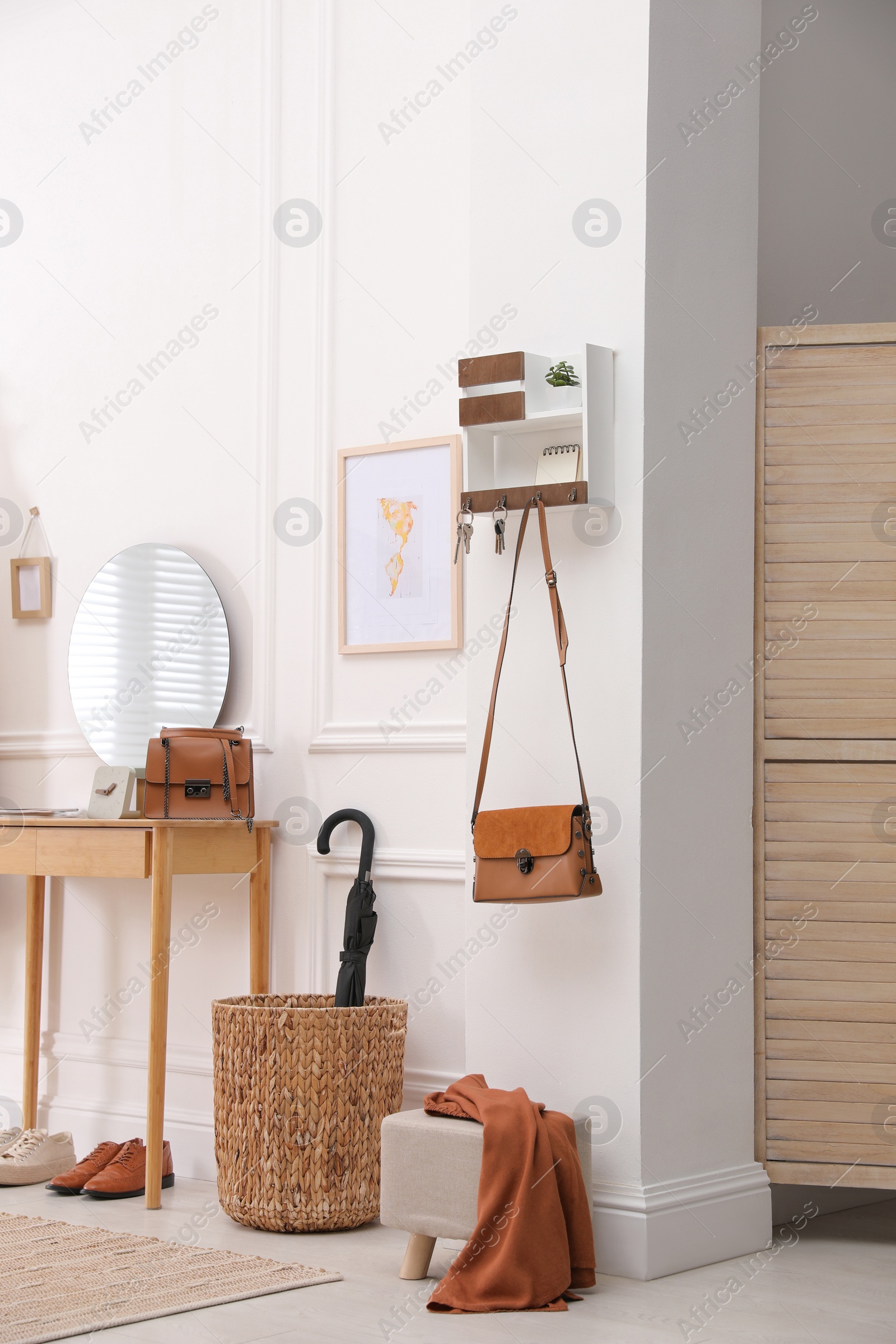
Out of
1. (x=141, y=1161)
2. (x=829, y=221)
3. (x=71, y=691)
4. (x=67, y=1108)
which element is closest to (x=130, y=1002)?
(x=67, y=1108)

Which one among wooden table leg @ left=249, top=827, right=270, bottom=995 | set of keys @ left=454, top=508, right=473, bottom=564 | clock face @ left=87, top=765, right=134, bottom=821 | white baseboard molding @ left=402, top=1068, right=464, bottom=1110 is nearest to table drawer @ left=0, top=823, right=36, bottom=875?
clock face @ left=87, top=765, right=134, bottom=821

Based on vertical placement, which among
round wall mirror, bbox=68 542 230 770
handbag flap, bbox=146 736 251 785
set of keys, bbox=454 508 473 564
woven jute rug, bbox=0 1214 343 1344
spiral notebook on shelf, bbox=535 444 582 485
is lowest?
woven jute rug, bbox=0 1214 343 1344

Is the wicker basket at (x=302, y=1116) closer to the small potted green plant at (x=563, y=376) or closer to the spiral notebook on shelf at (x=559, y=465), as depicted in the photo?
the spiral notebook on shelf at (x=559, y=465)

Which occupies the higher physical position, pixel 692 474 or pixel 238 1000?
pixel 692 474

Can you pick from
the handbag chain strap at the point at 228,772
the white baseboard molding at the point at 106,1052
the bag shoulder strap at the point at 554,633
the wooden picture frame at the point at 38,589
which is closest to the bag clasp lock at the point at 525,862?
the bag shoulder strap at the point at 554,633

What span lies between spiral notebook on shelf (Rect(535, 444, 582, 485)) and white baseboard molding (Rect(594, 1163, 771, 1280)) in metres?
1.35

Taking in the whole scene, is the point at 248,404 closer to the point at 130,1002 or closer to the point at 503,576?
the point at 503,576

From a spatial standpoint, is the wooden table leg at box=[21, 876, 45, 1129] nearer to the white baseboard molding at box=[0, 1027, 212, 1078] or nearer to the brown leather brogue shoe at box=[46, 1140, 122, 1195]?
the white baseboard molding at box=[0, 1027, 212, 1078]

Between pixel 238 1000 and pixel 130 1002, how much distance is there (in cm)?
70

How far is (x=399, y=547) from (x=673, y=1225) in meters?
1.65

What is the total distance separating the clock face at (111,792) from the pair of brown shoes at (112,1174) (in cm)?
78

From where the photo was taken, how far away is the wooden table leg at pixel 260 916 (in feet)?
11.0

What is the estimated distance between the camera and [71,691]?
3867 mm

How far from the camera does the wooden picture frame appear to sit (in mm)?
4039
